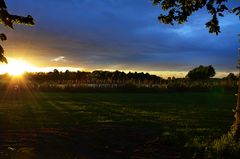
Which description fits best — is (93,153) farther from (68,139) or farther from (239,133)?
(239,133)

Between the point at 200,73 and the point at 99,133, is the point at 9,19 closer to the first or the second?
the point at 99,133

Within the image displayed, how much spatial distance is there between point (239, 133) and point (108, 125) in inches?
229

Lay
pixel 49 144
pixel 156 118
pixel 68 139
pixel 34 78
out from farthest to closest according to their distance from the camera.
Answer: pixel 34 78 → pixel 156 118 → pixel 68 139 → pixel 49 144

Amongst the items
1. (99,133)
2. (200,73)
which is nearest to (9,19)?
(99,133)

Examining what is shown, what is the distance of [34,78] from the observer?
67750 millimetres

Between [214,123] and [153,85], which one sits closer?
[214,123]

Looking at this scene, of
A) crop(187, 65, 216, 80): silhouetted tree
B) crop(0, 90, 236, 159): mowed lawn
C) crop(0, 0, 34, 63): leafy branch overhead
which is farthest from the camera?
crop(187, 65, 216, 80): silhouetted tree

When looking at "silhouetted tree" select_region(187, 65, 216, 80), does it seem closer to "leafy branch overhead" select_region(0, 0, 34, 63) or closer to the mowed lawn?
the mowed lawn

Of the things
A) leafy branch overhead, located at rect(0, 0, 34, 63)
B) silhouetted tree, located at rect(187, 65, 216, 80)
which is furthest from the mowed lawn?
silhouetted tree, located at rect(187, 65, 216, 80)

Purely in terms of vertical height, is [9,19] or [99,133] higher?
[9,19]

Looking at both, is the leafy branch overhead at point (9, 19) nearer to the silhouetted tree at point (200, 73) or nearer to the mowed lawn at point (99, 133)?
the mowed lawn at point (99, 133)

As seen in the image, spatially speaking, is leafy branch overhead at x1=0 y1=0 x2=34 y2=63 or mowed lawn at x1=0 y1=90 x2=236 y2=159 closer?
leafy branch overhead at x1=0 y1=0 x2=34 y2=63

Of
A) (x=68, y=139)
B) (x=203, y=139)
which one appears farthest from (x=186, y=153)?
(x=68, y=139)

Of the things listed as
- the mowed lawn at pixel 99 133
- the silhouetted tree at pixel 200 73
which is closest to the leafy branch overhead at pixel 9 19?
the mowed lawn at pixel 99 133
